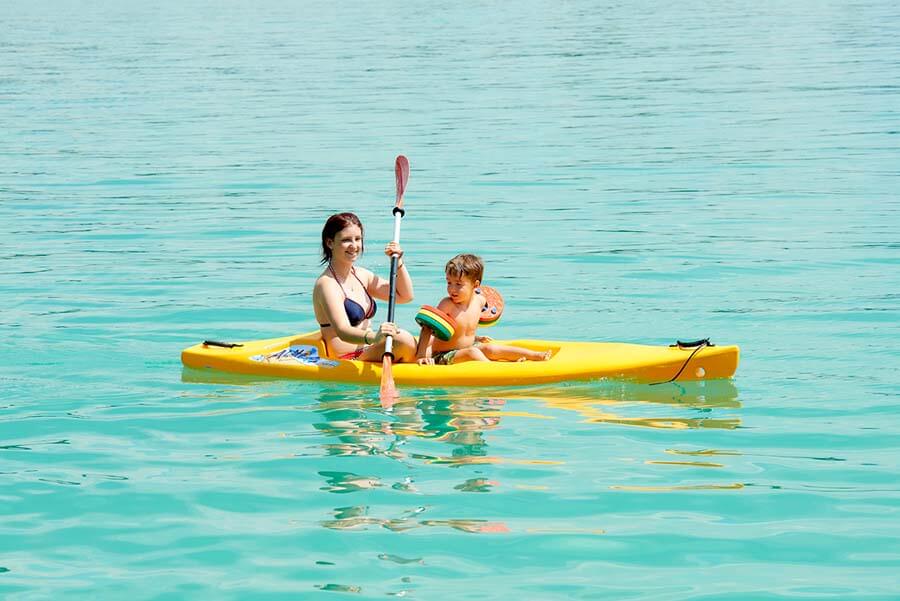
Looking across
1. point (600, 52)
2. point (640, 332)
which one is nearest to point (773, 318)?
point (640, 332)

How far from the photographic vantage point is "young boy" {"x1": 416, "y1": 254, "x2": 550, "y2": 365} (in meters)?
7.70

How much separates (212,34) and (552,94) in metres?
17.4

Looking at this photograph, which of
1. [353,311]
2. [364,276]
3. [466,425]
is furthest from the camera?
[364,276]

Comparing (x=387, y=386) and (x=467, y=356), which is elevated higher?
(x=467, y=356)

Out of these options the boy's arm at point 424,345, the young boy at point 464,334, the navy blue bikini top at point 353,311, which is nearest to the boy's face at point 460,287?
the young boy at point 464,334

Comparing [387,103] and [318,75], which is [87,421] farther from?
[318,75]

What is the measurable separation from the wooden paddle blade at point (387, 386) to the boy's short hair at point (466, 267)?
59 centimetres

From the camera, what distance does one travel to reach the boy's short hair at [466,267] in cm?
768

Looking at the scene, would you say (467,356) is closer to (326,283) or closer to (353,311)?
(353,311)

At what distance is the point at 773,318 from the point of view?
9297 millimetres

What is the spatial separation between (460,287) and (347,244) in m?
0.65

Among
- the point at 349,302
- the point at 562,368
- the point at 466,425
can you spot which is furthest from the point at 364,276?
the point at 466,425

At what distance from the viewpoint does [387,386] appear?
7336 mm

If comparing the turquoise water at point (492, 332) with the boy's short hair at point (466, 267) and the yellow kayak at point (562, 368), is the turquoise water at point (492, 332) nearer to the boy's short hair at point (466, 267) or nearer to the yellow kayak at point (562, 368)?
the yellow kayak at point (562, 368)
